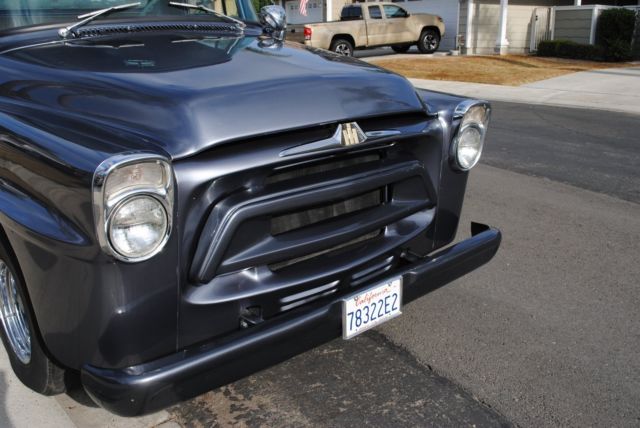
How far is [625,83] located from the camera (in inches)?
556

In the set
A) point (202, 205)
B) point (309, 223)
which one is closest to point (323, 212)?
point (309, 223)

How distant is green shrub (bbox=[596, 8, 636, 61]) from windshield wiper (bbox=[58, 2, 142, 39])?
1880 centimetres

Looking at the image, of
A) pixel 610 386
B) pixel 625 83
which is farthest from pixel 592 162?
pixel 625 83

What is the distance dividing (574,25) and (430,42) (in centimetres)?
478

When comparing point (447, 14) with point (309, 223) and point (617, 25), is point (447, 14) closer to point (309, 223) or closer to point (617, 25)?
point (617, 25)

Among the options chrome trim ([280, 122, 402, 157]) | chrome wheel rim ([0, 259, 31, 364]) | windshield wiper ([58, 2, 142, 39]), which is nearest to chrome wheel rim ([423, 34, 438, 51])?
windshield wiper ([58, 2, 142, 39])

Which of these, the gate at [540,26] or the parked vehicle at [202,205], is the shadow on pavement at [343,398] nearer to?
the parked vehicle at [202,205]

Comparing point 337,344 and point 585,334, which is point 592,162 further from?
point 337,344

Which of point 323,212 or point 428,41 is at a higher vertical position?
point 323,212

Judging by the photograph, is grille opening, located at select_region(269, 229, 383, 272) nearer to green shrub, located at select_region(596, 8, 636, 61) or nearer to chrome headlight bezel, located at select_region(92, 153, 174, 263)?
chrome headlight bezel, located at select_region(92, 153, 174, 263)

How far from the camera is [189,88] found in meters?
2.34

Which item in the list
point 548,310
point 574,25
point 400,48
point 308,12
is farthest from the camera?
point 308,12

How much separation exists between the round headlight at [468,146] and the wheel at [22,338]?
77.2 inches

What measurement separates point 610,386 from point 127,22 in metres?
2.92
